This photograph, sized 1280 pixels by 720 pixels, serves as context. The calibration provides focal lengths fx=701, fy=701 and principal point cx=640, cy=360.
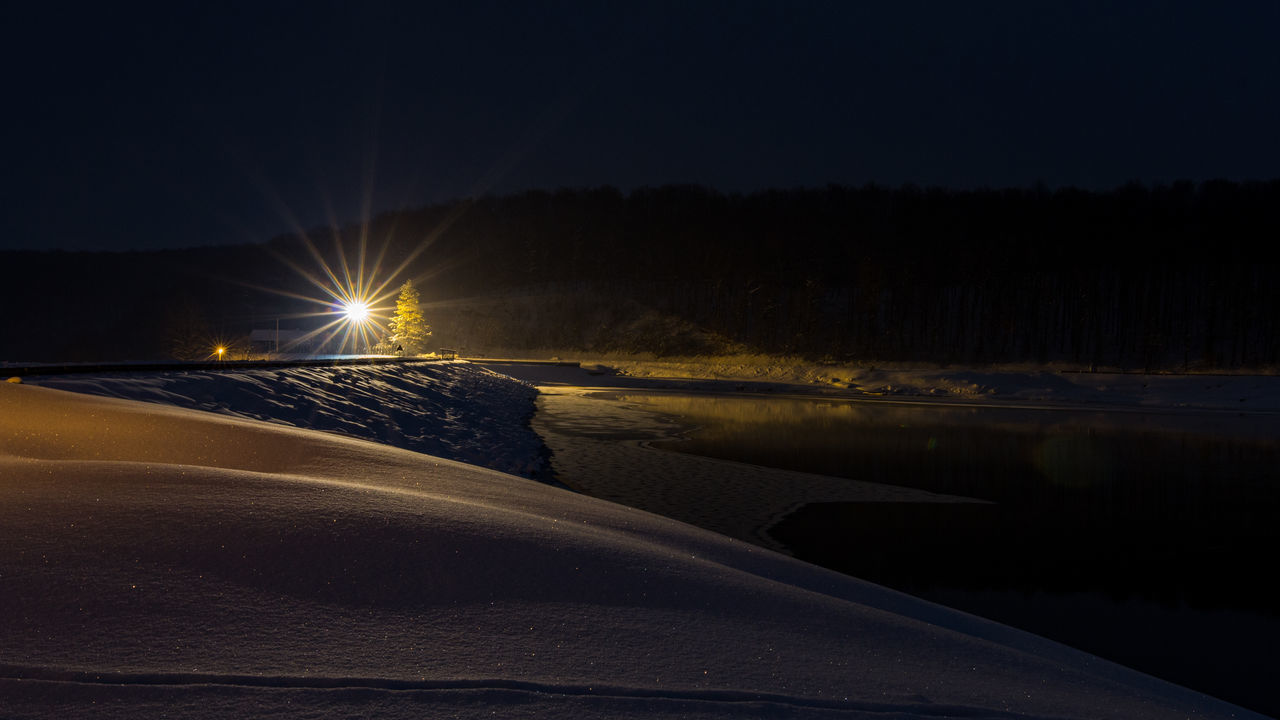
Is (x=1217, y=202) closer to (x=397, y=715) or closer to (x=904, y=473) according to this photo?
(x=904, y=473)

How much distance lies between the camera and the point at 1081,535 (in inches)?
367

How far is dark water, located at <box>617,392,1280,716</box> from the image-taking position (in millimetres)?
6109

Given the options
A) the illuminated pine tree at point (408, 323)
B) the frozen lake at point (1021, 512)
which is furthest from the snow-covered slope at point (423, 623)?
the illuminated pine tree at point (408, 323)

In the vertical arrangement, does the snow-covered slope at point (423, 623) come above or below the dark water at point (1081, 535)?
above

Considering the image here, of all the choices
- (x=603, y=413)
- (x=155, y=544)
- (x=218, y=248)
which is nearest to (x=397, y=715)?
(x=155, y=544)

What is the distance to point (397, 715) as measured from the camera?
2.43 m

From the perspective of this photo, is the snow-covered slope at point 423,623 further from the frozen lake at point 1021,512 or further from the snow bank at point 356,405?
the snow bank at point 356,405

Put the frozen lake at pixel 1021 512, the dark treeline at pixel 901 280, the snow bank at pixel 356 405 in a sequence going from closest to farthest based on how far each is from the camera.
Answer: the frozen lake at pixel 1021 512 < the snow bank at pixel 356 405 < the dark treeline at pixel 901 280

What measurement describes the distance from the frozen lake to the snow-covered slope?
6.54ft

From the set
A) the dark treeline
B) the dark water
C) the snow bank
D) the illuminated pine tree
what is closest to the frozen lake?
the dark water

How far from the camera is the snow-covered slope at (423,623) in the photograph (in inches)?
102

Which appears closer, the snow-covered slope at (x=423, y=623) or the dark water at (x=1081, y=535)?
the snow-covered slope at (x=423, y=623)

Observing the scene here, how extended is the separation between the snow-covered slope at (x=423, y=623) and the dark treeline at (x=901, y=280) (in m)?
81.7

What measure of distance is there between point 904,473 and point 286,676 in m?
12.9
